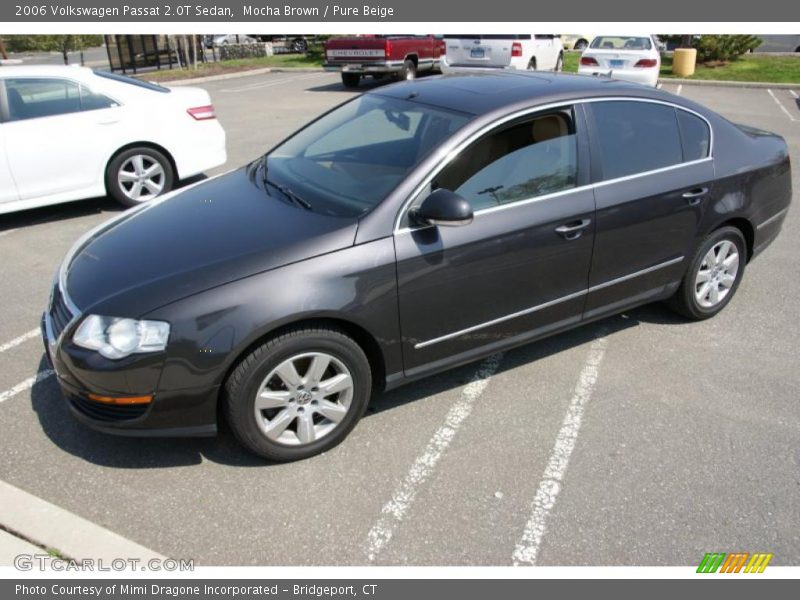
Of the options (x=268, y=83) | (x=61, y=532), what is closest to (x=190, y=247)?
(x=61, y=532)

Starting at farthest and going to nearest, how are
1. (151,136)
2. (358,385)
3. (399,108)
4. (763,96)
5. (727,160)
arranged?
(763,96) → (151,136) → (727,160) → (399,108) → (358,385)

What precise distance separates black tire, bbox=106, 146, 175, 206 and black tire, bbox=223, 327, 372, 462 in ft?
15.5

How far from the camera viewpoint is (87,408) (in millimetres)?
3049

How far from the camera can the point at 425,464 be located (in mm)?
3250

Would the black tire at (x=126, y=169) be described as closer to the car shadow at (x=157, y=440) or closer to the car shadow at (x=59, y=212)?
the car shadow at (x=59, y=212)

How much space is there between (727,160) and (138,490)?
4.06 meters

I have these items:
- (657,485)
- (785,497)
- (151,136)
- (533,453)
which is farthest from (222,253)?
(151,136)

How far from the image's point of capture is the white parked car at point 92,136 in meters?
6.32

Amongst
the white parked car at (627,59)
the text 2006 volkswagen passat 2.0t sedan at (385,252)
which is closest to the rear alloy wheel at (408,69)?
the white parked car at (627,59)

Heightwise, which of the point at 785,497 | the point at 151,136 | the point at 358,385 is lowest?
the point at 785,497

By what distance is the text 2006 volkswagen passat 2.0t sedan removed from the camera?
2912mm

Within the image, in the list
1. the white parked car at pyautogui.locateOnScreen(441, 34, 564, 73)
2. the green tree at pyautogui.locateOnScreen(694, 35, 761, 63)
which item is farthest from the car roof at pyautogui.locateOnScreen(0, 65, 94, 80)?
the green tree at pyautogui.locateOnScreen(694, 35, 761, 63)

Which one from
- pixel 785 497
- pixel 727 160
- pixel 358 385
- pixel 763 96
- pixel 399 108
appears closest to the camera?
pixel 785 497

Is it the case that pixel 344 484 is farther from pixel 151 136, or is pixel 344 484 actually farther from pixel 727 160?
pixel 151 136
